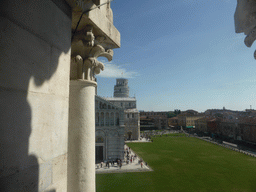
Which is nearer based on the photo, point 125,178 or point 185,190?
point 185,190

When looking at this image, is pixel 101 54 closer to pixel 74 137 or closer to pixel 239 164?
pixel 74 137

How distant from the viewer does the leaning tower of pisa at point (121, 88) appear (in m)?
90.5

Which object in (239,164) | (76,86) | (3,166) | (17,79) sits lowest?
(239,164)

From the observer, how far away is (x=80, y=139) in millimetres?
3787

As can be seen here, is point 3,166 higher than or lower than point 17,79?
lower

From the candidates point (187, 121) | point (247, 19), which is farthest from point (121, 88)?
point (247, 19)

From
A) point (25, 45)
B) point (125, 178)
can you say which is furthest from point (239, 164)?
point (25, 45)

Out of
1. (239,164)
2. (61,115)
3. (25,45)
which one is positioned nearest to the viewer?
(25,45)

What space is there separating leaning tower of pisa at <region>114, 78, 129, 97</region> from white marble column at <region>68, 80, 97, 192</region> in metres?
86.3

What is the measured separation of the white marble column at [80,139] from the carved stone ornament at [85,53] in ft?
0.75

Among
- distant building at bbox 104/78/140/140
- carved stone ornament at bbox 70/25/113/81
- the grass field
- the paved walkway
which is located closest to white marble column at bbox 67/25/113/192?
carved stone ornament at bbox 70/25/113/81

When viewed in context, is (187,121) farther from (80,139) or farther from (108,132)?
(80,139)

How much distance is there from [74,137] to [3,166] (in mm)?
2014

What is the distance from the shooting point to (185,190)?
19.6 metres
